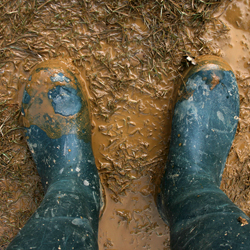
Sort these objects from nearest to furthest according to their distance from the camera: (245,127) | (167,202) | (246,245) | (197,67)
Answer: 1. (246,245)
2. (167,202)
3. (197,67)
4. (245,127)

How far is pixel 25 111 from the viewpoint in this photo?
130 centimetres

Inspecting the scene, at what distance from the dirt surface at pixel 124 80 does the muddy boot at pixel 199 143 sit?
106 mm

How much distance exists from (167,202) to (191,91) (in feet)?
2.22

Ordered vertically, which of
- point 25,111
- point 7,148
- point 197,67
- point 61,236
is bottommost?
point 7,148

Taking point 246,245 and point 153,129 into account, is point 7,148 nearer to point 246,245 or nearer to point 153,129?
point 153,129

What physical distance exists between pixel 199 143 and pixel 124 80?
600mm

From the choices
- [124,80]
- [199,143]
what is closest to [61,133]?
[124,80]

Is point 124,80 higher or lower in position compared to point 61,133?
higher

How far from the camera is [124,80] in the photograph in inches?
52.0

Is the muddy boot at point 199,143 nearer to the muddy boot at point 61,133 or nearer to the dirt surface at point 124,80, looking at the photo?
the dirt surface at point 124,80

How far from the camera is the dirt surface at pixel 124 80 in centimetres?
129

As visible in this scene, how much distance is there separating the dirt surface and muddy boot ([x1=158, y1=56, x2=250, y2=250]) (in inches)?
4.2

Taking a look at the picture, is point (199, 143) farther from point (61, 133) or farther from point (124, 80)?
point (61, 133)

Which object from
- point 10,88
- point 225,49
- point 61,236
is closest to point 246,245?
point 61,236
